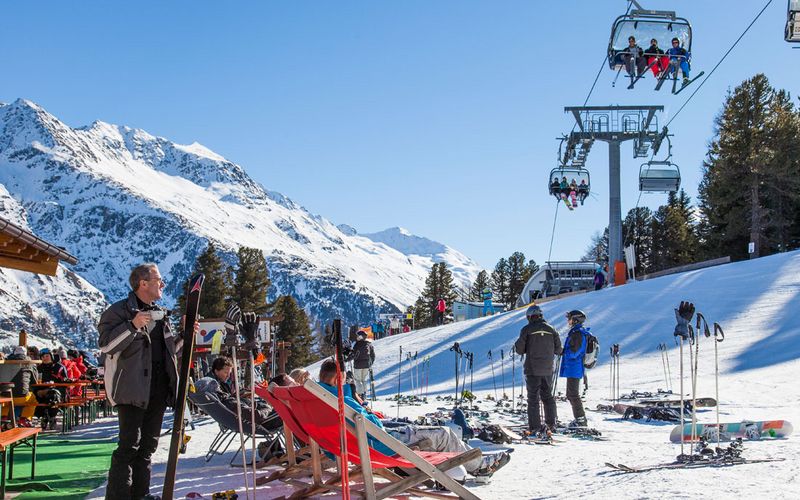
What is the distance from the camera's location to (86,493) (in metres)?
6.15

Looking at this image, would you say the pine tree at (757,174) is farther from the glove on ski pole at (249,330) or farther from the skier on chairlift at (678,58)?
the glove on ski pole at (249,330)

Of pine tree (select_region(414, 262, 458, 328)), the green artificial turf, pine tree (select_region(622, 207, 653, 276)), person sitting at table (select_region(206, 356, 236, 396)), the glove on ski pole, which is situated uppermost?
pine tree (select_region(622, 207, 653, 276))

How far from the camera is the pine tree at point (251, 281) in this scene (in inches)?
2019

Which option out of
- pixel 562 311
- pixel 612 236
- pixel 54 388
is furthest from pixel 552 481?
pixel 612 236

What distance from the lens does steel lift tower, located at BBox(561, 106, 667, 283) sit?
29578 millimetres

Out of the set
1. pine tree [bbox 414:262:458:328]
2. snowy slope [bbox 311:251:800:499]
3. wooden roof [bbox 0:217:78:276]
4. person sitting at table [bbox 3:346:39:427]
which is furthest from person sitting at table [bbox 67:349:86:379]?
pine tree [bbox 414:262:458:328]

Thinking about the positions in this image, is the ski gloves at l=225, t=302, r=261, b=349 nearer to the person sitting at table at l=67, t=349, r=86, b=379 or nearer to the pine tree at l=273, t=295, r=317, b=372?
the person sitting at table at l=67, t=349, r=86, b=379

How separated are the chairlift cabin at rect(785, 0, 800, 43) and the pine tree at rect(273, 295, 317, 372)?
151ft

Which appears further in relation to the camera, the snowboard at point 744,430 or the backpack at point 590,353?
the backpack at point 590,353

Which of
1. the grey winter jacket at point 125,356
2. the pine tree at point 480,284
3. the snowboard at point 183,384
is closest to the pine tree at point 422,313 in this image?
the pine tree at point 480,284

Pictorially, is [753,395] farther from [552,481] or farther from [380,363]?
[380,363]

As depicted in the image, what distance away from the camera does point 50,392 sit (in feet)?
36.7

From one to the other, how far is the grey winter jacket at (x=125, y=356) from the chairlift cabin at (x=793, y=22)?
6.99 metres

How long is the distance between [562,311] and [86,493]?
23.0m
